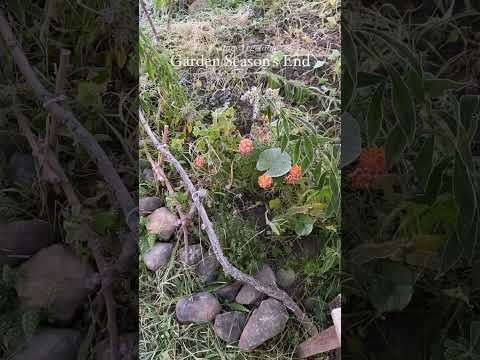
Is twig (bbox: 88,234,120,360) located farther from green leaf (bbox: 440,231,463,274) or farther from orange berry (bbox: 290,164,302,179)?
green leaf (bbox: 440,231,463,274)

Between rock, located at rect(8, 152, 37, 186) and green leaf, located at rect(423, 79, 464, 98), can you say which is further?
rock, located at rect(8, 152, 37, 186)

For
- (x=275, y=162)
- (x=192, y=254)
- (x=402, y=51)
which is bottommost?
(x=192, y=254)

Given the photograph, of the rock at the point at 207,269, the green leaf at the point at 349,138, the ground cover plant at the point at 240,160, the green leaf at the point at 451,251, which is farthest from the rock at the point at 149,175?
the green leaf at the point at 451,251

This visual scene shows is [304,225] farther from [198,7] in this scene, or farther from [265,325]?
[198,7]

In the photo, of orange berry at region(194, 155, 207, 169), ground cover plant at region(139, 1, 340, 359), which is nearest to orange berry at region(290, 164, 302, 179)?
ground cover plant at region(139, 1, 340, 359)

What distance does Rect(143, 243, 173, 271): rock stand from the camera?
610mm

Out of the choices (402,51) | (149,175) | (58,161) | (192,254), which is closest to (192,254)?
(192,254)

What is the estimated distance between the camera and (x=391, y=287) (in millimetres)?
599

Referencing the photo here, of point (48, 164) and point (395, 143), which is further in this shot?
point (48, 164)

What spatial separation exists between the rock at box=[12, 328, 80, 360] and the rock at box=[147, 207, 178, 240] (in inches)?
6.6

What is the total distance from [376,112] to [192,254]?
263 millimetres

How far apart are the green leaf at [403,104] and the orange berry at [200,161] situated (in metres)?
0.22

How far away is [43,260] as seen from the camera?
0.64 meters

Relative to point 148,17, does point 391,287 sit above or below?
below
